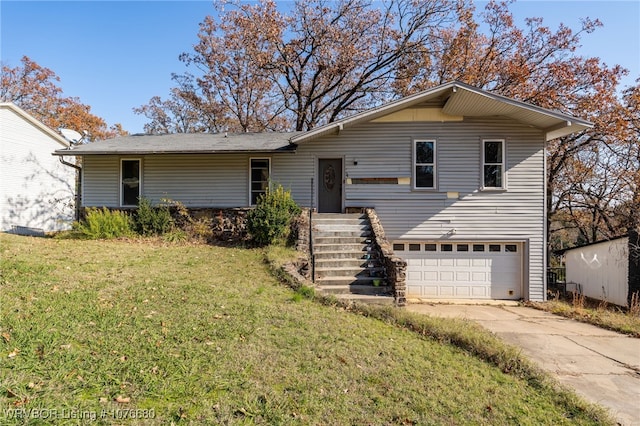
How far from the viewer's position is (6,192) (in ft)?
47.2

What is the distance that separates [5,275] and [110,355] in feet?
12.3

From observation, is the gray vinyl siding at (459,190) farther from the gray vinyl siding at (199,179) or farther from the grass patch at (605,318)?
the gray vinyl siding at (199,179)

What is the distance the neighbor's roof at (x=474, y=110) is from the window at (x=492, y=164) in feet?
3.11

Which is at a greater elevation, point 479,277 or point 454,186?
point 454,186

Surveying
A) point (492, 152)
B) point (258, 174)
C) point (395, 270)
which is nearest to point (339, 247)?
point (395, 270)

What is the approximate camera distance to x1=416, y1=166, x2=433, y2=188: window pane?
11078mm

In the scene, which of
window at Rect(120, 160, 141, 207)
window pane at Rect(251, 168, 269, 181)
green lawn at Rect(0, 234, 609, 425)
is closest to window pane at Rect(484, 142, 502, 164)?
window pane at Rect(251, 168, 269, 181)

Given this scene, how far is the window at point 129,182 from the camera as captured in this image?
1252 centimetres

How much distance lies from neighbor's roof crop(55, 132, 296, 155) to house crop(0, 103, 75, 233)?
3689 mm

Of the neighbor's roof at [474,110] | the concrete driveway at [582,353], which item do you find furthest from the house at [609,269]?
the concrete driveway at [582,353]

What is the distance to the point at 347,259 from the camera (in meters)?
8.80

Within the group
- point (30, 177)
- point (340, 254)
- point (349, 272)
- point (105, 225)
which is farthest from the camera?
point (30, 177)

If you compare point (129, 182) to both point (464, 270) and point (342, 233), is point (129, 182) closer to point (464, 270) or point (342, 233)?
point (342, 233)

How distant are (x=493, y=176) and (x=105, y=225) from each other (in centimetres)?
1283
